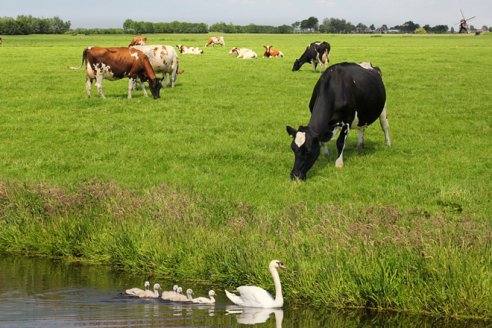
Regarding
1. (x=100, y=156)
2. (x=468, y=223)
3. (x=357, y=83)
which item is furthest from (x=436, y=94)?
(x=468, y=223)

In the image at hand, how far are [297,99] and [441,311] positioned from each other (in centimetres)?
2207

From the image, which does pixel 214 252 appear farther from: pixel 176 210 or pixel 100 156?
pixel 100 156

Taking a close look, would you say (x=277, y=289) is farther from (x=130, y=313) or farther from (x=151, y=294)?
(x=130, y=313)

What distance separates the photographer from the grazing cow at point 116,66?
3108 centimetres

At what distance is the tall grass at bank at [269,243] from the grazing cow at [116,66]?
16.2 meters

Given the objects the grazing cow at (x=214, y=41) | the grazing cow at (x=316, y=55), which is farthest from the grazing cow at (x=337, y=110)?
the grazing cow at (x=214, y=41)

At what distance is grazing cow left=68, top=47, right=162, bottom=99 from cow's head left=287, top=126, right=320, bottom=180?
14.2 meters

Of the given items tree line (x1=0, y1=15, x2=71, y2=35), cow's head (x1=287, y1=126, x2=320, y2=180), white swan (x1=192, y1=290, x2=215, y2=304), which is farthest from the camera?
tree line (x1=0, y1=15, x2=71, y2=35)

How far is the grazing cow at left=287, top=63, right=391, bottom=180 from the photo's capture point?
18047mm

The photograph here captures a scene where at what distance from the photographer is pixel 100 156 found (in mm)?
20672

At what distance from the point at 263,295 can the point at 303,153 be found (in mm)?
7715

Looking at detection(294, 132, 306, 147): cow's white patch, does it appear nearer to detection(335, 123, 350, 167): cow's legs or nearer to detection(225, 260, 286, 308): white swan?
detection(335, 123, 350, 167): cow's legs

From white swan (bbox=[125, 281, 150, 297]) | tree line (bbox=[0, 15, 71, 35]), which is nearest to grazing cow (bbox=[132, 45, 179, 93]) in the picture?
white swan (bbox=[125, 281, 150, 297])

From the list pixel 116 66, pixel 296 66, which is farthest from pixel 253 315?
pixel 296 66
